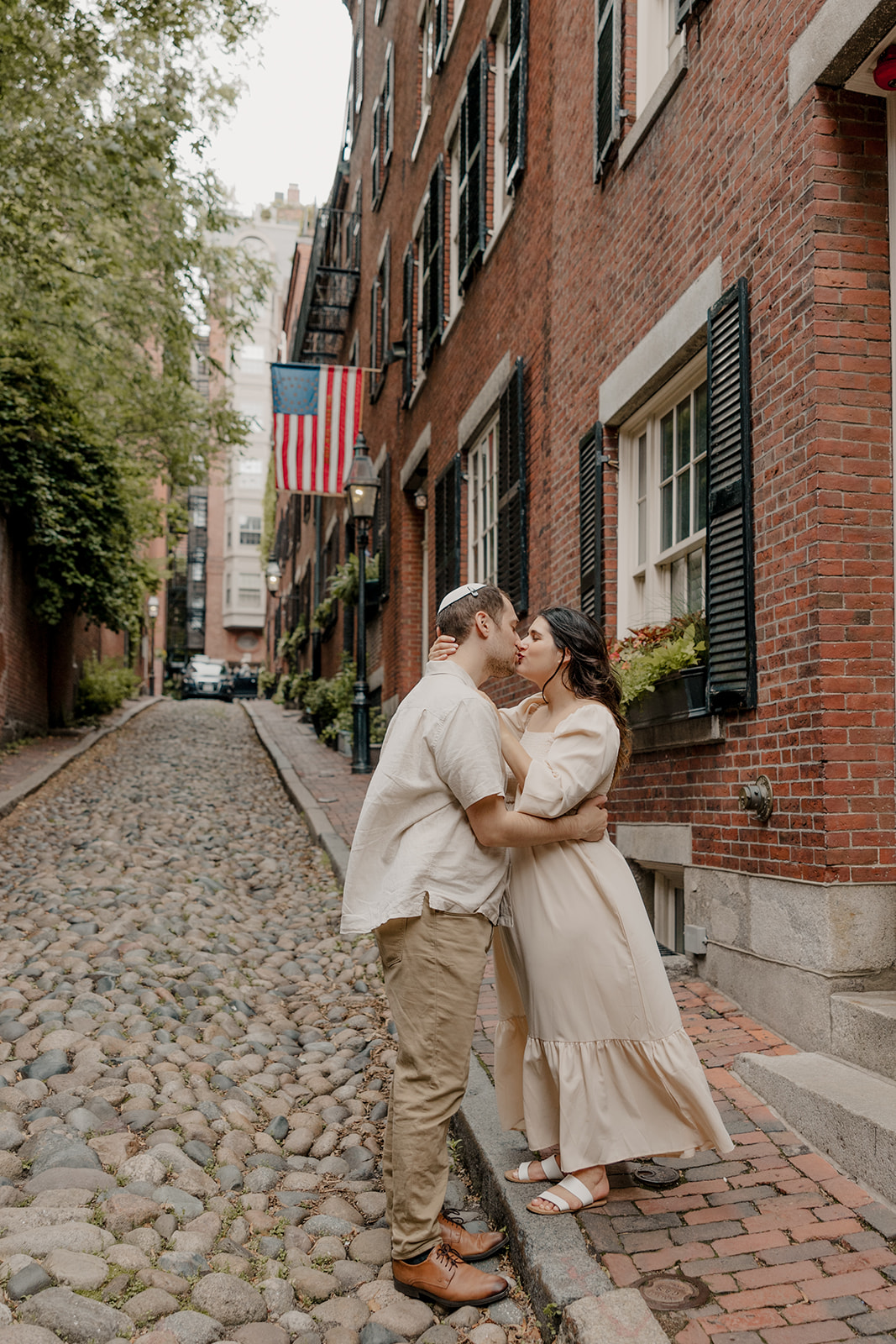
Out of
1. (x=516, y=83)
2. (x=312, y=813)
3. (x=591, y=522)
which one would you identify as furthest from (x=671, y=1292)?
(x=516, y=83)

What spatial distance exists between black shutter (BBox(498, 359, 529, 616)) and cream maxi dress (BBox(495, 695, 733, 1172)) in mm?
5042

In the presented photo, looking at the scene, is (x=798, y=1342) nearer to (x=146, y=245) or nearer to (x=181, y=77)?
(x=181, y=77)

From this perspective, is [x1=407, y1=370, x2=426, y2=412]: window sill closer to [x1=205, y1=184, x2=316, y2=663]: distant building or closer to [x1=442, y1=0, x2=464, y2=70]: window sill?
[x1=442, y1=0, x2=464, y2=70]: window sill

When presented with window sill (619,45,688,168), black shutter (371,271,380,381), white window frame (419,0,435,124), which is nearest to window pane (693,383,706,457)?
window sill (619,45,688,168)

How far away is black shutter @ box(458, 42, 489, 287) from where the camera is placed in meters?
9.74

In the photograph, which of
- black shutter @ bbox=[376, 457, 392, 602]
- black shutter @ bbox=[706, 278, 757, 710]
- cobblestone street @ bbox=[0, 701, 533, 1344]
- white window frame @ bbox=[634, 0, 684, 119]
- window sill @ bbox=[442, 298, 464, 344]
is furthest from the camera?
black shutter @ bbox=[376, 457, 392, 602]

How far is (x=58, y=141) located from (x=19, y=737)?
292 inches

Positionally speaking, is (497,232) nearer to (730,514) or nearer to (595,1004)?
(730,514)

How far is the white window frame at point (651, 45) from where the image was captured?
6066 millimetres

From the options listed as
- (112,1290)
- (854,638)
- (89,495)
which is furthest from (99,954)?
(89,495)

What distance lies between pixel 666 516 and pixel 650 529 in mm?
170

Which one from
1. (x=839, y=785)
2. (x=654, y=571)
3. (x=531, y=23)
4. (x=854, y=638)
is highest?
(x=531, y=23)

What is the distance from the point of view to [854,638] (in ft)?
13.0

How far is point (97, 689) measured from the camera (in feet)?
60.2
